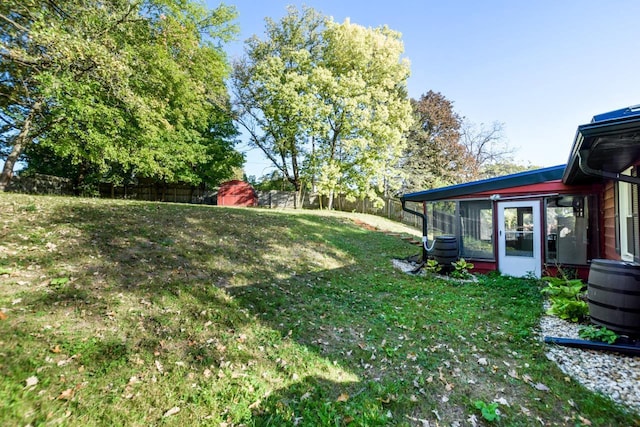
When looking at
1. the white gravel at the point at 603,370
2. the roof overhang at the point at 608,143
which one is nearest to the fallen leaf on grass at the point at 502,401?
the white gravel at the point at 603,370

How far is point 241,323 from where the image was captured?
373cm

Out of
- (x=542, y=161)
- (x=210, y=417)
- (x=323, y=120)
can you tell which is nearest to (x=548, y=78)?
(x=323, y=120)

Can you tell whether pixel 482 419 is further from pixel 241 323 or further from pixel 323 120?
pixel 323 120

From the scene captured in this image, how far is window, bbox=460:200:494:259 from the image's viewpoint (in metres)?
7.71

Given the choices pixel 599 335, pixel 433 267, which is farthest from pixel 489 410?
pixel 433 267

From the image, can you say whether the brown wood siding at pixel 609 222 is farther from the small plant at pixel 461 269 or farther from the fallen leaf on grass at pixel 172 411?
the fallen leaf on grass at pixel 172 411

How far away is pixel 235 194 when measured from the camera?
20203 millimetres

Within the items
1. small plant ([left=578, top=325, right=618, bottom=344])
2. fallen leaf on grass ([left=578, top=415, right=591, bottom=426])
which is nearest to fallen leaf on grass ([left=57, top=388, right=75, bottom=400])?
fallen leaf on grass ([left=578, top=415, right=591, bottom=426])

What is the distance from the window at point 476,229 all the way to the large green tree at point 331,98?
954 cm

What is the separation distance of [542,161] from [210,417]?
34.6m

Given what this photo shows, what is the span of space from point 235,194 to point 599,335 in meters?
19.4

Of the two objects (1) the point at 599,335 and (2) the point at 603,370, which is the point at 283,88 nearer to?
(1) the point at 599,335

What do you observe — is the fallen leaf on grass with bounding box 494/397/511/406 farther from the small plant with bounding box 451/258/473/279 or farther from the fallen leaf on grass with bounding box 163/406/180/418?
the small plant with bounding box 451/258/473/279

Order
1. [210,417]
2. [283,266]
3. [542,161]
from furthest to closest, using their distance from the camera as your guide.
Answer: [542,161], [283,266], [210,417]
